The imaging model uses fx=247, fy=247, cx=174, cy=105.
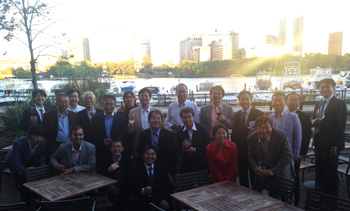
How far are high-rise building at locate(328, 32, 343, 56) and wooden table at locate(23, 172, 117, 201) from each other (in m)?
78.7

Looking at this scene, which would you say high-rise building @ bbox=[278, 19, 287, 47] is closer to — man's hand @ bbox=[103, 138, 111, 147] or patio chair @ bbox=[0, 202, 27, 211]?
man's hand @ bbox=[103, 138, 111, 147]

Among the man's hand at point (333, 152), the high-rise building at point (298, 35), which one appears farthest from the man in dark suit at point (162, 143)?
the high-rise building at point (298, 35)

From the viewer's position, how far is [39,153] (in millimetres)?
3477

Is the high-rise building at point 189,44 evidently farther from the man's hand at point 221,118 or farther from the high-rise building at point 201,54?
the man's hand at point 221,118

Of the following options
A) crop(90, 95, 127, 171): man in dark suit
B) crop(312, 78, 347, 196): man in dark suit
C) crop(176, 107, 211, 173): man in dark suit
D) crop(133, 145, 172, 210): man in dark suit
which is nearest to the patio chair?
crop(133, 145, 172, 210): man in dark suit

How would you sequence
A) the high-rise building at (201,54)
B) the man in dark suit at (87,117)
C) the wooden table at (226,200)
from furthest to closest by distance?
the high-rise building at (201,54) < the man in dark suit at (87,117) < the wooden table at (226,200)

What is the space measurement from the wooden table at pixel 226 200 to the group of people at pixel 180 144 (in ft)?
1.30

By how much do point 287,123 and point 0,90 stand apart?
30.6m

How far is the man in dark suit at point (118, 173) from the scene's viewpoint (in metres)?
3.08

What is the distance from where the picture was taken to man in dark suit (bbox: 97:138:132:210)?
308 cm

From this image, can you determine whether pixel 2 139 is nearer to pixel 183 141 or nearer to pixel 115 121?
pixel 115 121

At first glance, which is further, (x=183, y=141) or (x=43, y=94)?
(x=43, y=94)

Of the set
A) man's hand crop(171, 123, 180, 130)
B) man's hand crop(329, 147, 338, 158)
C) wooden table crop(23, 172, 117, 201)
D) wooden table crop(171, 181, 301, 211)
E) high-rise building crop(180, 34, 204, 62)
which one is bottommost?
wooden table crop(23, 172, 117, 201)

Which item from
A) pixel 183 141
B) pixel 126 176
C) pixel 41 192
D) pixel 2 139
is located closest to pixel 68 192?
pixel 41 192
